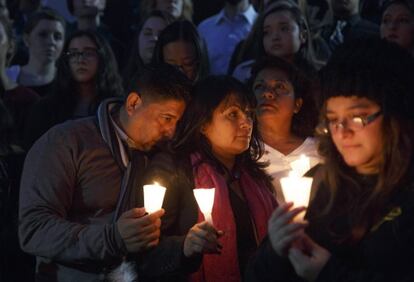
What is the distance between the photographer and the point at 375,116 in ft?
9.52

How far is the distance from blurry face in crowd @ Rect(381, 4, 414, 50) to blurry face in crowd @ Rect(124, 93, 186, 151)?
194 centimetres

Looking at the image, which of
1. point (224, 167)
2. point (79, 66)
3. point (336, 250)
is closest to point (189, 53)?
point (79, 66)

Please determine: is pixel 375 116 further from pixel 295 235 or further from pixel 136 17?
pixel 136 17

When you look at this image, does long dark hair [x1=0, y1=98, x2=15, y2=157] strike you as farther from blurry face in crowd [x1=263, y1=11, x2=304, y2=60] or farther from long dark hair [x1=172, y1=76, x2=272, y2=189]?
blurry face in crowd [x1=263, y1=11, x2=304, y2=60]

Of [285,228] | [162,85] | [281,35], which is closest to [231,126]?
[162,85]

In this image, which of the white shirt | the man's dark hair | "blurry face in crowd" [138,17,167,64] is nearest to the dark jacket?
the man's dark hair

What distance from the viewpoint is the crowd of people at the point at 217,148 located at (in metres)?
2.88

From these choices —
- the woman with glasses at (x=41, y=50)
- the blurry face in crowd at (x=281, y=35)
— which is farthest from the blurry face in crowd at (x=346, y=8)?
the woman with glasses at (x=41, y=50)

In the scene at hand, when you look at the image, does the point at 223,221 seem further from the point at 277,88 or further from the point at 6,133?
the point at 6,133

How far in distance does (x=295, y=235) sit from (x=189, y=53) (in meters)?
3.08

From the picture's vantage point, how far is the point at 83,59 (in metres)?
5.91

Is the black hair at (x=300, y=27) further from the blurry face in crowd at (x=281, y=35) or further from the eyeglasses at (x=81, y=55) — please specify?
the eyeglasses at (x=81, y=55)

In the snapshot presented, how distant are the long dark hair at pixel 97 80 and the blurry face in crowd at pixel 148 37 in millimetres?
466

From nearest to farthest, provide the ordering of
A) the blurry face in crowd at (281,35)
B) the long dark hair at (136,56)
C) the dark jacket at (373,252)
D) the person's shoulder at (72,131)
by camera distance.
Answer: the dark jacket at (373,252), the person's shoulder at (72,131), the blurry face in crowd at (281,35), the long dark hair at (136,56)
